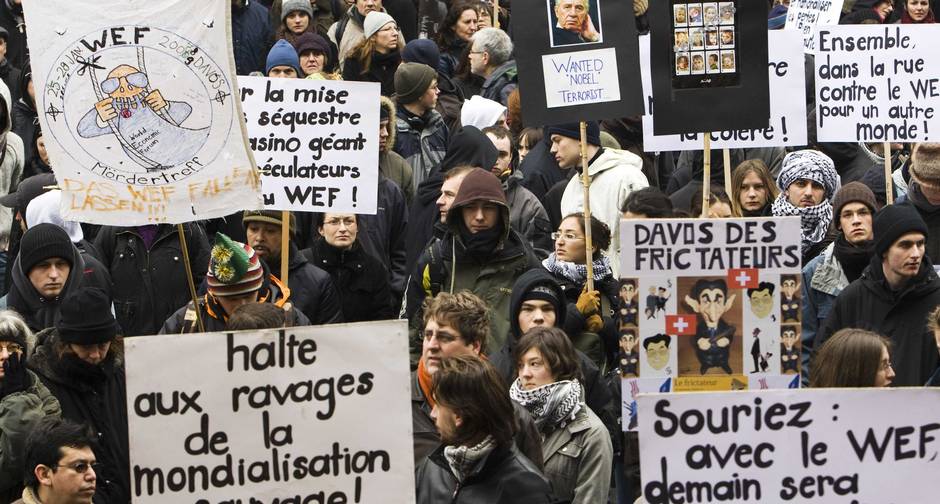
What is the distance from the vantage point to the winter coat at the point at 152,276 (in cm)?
1041

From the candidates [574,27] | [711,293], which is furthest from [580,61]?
[711,293]

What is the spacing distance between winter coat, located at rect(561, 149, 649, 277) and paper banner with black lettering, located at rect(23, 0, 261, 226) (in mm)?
3803

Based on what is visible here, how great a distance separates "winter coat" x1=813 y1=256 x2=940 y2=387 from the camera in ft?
30.1

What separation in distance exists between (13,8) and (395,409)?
11644 mm

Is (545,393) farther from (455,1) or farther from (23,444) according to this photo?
(455,1)

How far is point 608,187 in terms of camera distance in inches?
448

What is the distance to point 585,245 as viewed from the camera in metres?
9.73

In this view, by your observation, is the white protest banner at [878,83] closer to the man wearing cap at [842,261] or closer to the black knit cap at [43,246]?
the man wearing cap at [842,261]

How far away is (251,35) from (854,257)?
8143 mm

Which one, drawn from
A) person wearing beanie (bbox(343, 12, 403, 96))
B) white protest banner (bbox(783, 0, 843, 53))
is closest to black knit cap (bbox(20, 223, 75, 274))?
white protest banner (bbox(783, 0, 843, 53))

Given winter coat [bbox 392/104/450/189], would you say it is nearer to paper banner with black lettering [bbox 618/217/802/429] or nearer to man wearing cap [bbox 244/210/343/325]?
man wearing cap [bbox 244/210/343/325]

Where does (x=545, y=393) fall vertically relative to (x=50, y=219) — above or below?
below

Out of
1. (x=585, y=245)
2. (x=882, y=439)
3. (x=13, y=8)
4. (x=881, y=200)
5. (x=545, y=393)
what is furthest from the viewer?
(x=13, y=8)

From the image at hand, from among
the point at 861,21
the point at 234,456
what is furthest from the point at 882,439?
the point at 861,21
